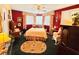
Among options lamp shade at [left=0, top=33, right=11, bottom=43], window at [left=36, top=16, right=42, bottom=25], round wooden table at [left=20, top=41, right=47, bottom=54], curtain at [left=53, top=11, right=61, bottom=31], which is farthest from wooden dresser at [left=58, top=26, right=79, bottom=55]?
lamp shade at [left=0, top=33, right=11, bottom=43]

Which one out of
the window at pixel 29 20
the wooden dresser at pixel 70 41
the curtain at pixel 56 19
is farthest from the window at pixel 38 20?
the wooden dresser at pixel 70 41

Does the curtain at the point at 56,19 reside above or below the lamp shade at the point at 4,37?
above

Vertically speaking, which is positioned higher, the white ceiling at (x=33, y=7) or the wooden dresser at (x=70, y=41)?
the white ceiling at (x=33, y=7)

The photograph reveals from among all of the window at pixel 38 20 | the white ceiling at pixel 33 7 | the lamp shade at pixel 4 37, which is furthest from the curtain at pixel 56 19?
the lamp shade at pixel 4 37

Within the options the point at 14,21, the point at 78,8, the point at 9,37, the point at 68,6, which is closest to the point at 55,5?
the point at 68,6

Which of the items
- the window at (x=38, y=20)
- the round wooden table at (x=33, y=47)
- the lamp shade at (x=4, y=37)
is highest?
the window at (x=38, y=20)

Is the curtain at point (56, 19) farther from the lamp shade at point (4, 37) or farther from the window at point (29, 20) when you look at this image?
the lamp shade at point (4, 37)

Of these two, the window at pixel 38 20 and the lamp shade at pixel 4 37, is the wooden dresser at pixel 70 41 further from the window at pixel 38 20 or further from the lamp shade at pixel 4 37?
the lamp shade at pixel 4 37

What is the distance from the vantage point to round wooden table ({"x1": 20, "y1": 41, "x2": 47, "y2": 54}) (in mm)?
2182

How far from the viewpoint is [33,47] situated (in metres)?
2.20

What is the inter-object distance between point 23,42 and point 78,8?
1.03 metres

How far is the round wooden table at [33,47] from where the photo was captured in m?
2.18

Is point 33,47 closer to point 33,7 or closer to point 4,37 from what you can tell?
point 4,37

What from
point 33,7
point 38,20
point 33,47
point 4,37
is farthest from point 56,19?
point 4,37
